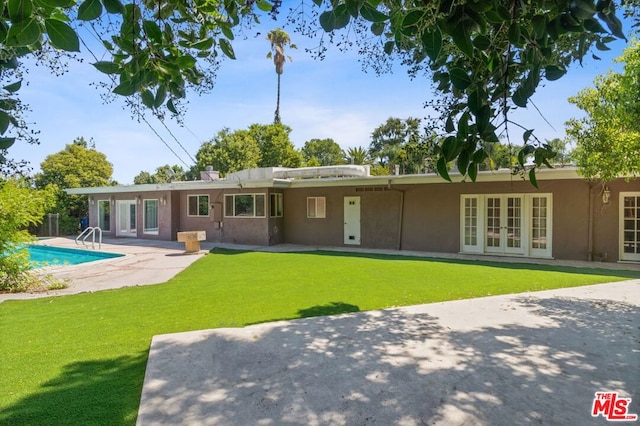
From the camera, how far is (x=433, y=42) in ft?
4.75

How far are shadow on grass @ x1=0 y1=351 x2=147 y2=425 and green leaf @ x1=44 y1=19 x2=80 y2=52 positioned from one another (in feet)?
8.07

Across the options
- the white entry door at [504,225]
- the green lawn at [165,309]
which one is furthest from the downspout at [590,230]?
the green lawn at [165,309]

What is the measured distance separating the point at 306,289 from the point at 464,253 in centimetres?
802

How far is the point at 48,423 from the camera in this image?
258 centimetres

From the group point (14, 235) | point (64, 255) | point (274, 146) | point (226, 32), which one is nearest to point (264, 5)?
point (226, 32)

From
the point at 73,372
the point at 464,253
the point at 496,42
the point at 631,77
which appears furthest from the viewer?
the point at 464,253

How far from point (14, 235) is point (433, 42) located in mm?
9347

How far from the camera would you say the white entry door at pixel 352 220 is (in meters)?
15.5

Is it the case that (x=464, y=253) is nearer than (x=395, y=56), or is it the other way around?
(x=395, y=56)

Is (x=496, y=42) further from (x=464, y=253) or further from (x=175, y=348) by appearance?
(x=464, y=253)

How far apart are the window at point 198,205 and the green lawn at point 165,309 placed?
7.17 metres

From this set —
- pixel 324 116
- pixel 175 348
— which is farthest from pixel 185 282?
pixel 324 116

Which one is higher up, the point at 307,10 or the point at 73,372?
the point at 307,10

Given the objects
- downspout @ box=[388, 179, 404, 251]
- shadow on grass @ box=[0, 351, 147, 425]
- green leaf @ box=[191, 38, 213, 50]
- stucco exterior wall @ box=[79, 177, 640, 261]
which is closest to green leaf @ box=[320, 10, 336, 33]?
green leaf @ box=[191, 38, 213, 50]
